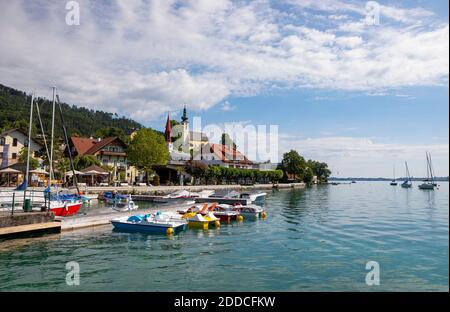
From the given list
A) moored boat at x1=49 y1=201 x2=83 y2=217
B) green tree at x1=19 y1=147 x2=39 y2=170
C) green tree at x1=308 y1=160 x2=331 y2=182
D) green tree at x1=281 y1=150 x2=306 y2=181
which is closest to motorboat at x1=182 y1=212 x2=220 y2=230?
moored boat at x1=49 y1=201 x2=83 y2=217

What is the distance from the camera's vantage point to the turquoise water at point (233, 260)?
1388 cm

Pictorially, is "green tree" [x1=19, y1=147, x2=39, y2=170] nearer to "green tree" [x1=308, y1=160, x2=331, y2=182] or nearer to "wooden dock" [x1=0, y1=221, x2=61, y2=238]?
"wooden dock" [x1=0, y1=221, x2=61, y2=238]

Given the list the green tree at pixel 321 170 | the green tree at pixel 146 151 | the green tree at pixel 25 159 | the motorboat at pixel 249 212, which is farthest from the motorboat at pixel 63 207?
the green tree at pixel 321 170

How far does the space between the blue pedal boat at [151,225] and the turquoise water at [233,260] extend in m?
0.87

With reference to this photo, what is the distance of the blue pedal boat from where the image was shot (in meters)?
25.0

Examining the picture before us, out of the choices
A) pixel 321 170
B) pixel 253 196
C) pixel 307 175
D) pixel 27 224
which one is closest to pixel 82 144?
pixel 253 196

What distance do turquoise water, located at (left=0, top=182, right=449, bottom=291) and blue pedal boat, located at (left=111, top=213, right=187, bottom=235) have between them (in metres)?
0.87

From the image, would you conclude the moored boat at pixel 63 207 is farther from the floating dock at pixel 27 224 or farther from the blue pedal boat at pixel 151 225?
the blue pedal boat at pixel 151 225

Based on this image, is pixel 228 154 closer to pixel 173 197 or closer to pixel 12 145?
pixel 12 145

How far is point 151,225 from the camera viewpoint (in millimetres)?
25391

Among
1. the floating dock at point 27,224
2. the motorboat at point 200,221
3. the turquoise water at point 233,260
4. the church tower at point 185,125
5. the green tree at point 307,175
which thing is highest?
the church tower at point 185,125

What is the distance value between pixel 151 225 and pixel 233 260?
379 inches
